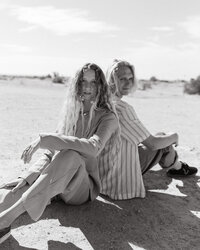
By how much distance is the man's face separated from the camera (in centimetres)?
404

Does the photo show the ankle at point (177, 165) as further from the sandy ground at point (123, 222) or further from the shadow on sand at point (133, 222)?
the shadow on sand at point (133, 222)

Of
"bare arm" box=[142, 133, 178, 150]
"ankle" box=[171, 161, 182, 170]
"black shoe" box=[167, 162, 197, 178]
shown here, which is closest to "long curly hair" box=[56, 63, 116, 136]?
"bare arm" box=[142, 133, 178, 150]

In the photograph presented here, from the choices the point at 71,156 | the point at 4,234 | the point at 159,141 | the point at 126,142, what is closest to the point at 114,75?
the point at 126,142

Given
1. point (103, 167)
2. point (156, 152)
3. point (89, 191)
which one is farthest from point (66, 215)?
point (156, 152)

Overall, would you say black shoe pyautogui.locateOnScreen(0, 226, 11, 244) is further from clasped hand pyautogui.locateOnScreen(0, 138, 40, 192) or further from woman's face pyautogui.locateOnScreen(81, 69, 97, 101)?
woman's face pyautogui.locateOnScreen(81, 69, 97, 101)

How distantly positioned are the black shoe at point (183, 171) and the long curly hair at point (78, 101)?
191 centimetres

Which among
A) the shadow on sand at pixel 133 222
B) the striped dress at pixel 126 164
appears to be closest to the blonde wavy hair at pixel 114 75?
the striped dress at pixel 126 164

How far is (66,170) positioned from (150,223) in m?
1.12

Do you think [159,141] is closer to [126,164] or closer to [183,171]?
[126,164]

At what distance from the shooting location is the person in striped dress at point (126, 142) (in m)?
4.03

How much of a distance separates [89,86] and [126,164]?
94cm

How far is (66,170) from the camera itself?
10.6 feet

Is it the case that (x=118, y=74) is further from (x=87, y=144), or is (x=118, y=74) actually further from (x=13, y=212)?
(x=13, y=212)

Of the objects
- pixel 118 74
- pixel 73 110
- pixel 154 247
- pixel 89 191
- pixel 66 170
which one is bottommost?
pixel 154 247
